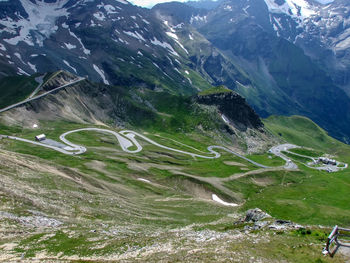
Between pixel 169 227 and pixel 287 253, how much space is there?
106 ft

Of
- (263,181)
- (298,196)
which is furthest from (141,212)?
(263,181)

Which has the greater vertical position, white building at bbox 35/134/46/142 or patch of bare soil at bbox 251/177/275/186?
patch of bare soil at bbox 251/177/275/186

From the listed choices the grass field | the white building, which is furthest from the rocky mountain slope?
the white building

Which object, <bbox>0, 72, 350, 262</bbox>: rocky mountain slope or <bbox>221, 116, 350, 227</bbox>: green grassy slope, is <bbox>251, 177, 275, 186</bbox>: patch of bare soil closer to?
<bbox>221, 116, 350, 227</bbox>: green grassy slope

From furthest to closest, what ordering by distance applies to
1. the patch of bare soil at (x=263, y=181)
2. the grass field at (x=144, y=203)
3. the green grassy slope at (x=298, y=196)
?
the patch of bare soil at (x=263, y=181), the green grassy slope at (x=298, y=196), the grass field at (x=144, y=203)

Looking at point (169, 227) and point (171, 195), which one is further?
point (171, 195)

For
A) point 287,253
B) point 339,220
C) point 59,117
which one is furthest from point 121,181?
point 59,117

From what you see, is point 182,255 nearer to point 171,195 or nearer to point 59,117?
point 171,195

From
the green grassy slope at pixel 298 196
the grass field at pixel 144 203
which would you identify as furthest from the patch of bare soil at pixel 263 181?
the grass field at pixel 144 203

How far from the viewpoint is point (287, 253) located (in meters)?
33.6

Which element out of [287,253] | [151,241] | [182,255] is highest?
[287,253]

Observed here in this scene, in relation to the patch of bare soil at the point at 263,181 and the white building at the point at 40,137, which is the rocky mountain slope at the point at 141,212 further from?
the white building at the point at 40,137

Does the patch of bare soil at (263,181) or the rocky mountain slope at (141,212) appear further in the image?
the patch of bare soil at (263,181)

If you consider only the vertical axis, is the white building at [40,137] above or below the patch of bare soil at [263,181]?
below
